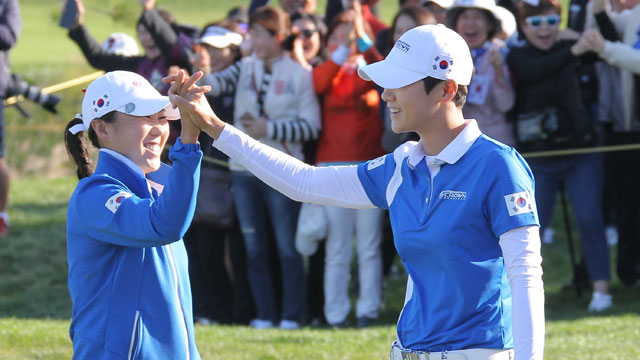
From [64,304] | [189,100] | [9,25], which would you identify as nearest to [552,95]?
[64,304]

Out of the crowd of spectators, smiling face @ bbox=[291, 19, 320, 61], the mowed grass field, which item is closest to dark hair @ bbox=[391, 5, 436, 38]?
the crowd of spectators

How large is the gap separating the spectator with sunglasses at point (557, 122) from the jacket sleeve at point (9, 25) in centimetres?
532

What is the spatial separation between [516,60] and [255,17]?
224 centimetres

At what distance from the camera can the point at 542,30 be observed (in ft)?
27.7

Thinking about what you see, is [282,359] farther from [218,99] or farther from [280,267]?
[218,99]

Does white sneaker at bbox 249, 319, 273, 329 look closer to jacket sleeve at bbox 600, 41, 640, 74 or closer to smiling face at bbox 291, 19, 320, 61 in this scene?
smiling face at bbox 291, 19, 320, 61

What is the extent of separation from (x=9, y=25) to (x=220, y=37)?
2.73 m

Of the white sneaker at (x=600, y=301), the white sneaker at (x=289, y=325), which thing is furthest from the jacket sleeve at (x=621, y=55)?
the white sneaker at (x=289, y=325)

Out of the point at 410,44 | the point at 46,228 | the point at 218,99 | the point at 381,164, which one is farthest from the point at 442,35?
the point at 46,228

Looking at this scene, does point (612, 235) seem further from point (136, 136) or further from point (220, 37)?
point (136, 136)

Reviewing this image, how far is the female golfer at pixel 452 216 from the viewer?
3.53 meters

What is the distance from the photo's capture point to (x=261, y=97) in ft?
28.9

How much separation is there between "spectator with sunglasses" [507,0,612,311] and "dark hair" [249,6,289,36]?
195 centimetres

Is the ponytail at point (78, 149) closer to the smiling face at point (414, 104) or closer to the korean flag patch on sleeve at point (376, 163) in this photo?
the korean flag patch on sleeve at point (376, 163)
